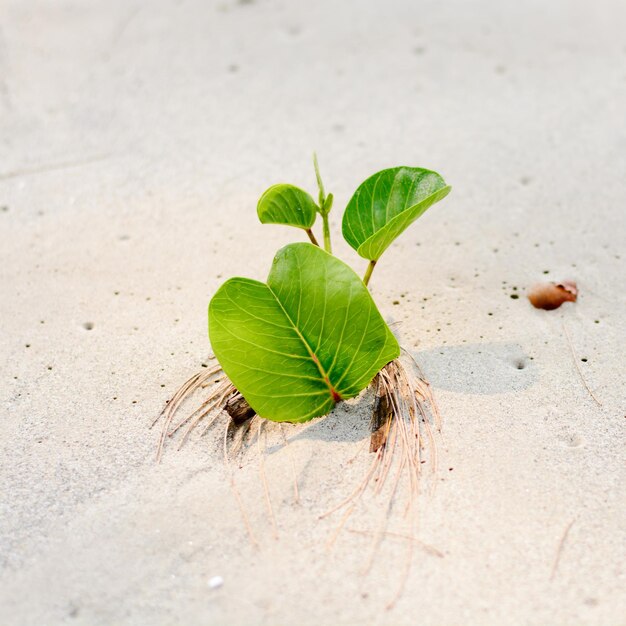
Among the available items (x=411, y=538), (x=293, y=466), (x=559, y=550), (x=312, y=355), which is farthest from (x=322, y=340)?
(x=559, y=550)

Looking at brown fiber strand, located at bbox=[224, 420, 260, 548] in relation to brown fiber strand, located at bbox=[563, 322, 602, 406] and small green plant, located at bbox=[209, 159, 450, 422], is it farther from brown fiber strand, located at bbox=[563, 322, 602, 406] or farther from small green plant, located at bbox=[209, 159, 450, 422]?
brown fiber strand, located at bbox=[563, 322, 602, 406]

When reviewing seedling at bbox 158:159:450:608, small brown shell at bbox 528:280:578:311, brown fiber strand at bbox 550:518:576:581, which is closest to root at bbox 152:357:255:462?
seedling at bbox 158:159:450:608

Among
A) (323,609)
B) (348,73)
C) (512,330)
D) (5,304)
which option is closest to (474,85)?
(348,73)

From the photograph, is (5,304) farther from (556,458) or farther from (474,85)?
(474,85)

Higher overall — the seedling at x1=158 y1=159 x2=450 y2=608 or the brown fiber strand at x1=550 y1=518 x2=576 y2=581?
the seedling at x1=158 y1=159 x2=450 y2=608

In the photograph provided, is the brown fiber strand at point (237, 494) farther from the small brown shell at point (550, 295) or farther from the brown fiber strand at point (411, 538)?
the small brown shell at point (550, 295)
